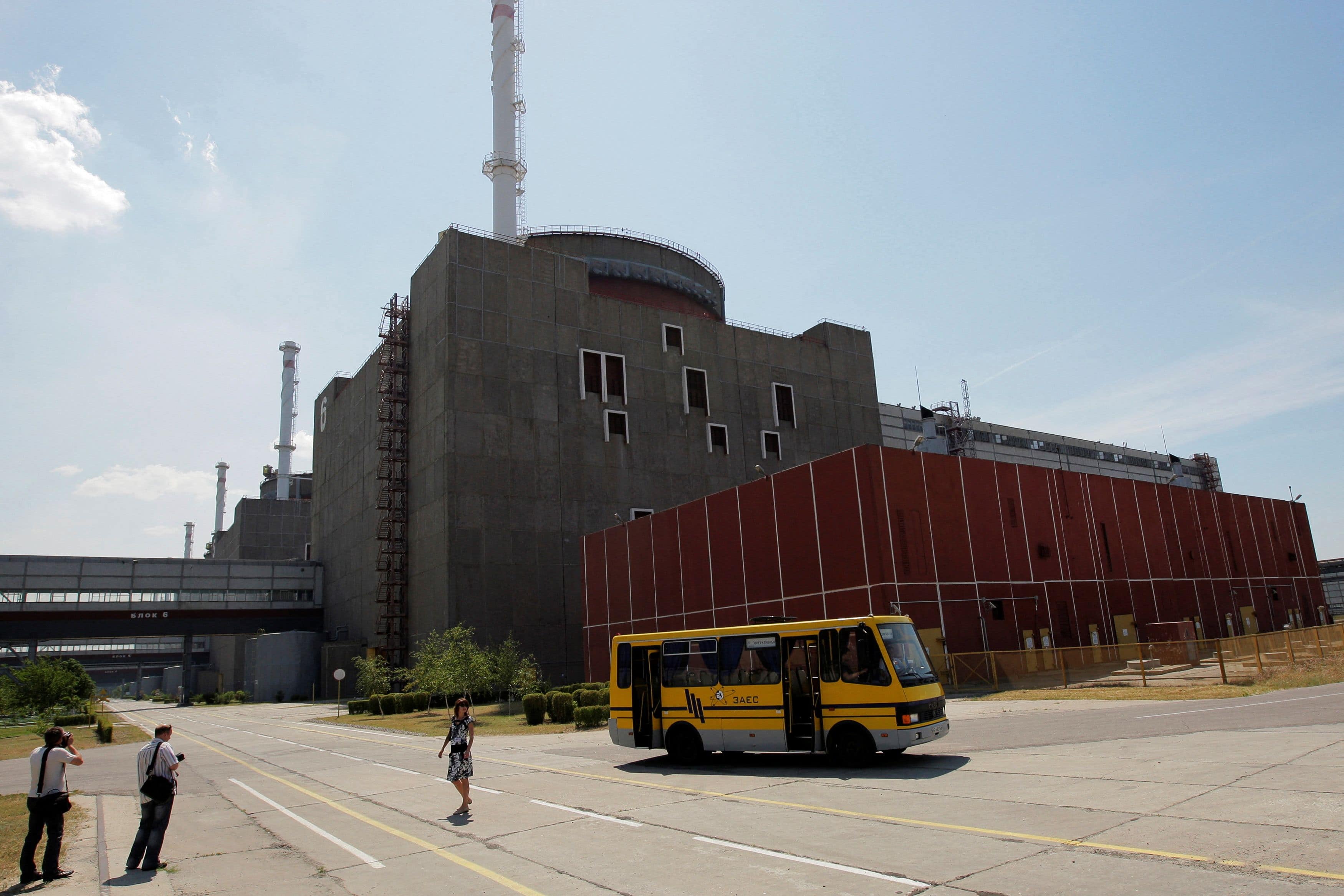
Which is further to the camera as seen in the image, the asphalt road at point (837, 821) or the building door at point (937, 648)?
the building door at point (937, 648)

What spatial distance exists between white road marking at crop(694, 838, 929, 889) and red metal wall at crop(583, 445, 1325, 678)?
22.8 meters

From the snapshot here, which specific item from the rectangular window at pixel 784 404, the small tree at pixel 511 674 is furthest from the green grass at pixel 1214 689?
the rectangular window at pixel 784 404

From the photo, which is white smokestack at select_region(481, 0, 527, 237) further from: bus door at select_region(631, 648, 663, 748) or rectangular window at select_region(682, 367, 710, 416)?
bus door at select_region(631, 648, 663, 748)

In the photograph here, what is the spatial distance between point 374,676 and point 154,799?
146ft

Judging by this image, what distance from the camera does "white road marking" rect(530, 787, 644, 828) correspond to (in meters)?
11.2

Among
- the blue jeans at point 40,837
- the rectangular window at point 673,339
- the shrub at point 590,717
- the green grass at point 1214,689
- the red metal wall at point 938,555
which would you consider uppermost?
the rectangular window at point 673,339

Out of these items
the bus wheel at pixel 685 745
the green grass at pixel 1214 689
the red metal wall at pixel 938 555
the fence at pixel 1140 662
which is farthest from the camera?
the red metal wall at pixel 938 555

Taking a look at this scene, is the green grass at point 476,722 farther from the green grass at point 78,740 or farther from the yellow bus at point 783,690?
the yellow bus at point 783,690

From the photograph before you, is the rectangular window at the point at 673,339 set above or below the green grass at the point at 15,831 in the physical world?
above

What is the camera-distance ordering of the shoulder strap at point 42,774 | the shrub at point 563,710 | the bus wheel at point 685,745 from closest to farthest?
1. the shoulder strap at point 42,774
2. the bus wheel at point 685,745
3. the shrub at point 563,710

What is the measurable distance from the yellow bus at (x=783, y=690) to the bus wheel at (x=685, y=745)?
0.07 feet

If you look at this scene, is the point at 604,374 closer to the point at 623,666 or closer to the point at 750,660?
the point at 623,666

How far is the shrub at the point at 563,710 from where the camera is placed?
3177cm

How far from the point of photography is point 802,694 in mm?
15453
